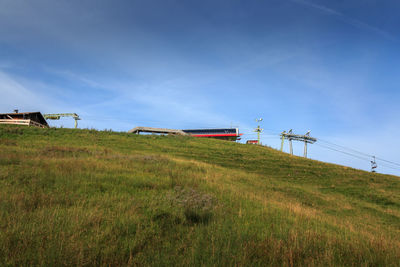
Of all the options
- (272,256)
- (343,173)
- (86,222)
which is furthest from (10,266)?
(343,173)

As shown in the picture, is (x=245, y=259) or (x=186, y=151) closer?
(x=245, y=259)

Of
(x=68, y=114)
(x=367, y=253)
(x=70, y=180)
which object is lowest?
(x=367, y=253)

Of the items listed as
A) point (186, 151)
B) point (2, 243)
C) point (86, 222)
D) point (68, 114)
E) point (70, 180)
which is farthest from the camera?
point (68, 114)

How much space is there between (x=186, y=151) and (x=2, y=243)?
2225cm

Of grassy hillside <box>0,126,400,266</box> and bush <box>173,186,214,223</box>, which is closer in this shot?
grassy hillside <box>0,126,400,266</box>

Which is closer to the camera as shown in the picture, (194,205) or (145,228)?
(145,228)

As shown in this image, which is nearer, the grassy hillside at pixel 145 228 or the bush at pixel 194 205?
the grassy hillside at pixel 145 228

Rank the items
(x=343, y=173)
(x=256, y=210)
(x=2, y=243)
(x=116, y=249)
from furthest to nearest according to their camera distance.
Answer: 1. (x=343, y=173)
2. (x=256, y=210)
3. (x=116, y=249)
4. (x=2, y=243)

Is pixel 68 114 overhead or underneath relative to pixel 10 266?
overhead

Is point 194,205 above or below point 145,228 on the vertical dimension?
above

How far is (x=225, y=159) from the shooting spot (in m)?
23.8

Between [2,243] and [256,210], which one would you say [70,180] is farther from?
[256,210]

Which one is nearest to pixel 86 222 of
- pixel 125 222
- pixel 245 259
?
pixel 125 222

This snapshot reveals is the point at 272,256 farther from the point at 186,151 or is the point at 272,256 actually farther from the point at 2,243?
the point at 186,151
